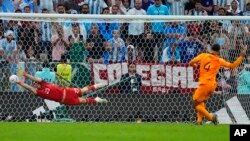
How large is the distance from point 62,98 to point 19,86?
154cm

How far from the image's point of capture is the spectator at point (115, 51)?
20.8m

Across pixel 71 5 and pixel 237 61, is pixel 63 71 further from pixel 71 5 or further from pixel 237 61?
pixel 237 61

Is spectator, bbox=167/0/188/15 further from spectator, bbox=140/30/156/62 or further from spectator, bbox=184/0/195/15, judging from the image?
spectator, bbox=140/30/156/62

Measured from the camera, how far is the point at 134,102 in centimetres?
2072

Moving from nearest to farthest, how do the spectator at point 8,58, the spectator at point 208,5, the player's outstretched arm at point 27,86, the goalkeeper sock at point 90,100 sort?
the player's outstretched arm at point 27,86, the goalkeeper sock at point 90,100, the spectator at point 8,58, the spectator at point 208,5

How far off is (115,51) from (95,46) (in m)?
0.56

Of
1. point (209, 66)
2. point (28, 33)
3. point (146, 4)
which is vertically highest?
point (146, 4)

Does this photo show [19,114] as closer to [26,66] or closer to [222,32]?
[26,66]

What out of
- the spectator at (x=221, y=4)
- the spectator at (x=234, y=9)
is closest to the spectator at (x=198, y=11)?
the spectator at (x=221, y=4)

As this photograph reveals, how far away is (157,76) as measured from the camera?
21.0 m

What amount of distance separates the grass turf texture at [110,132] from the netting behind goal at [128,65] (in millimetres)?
1210

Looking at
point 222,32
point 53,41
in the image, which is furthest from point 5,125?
point 222,32

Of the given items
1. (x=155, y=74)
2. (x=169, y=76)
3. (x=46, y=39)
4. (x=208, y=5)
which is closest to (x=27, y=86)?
(x=46, y=39)

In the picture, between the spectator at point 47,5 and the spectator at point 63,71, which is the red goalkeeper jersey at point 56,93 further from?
the spectator at point 47,5
